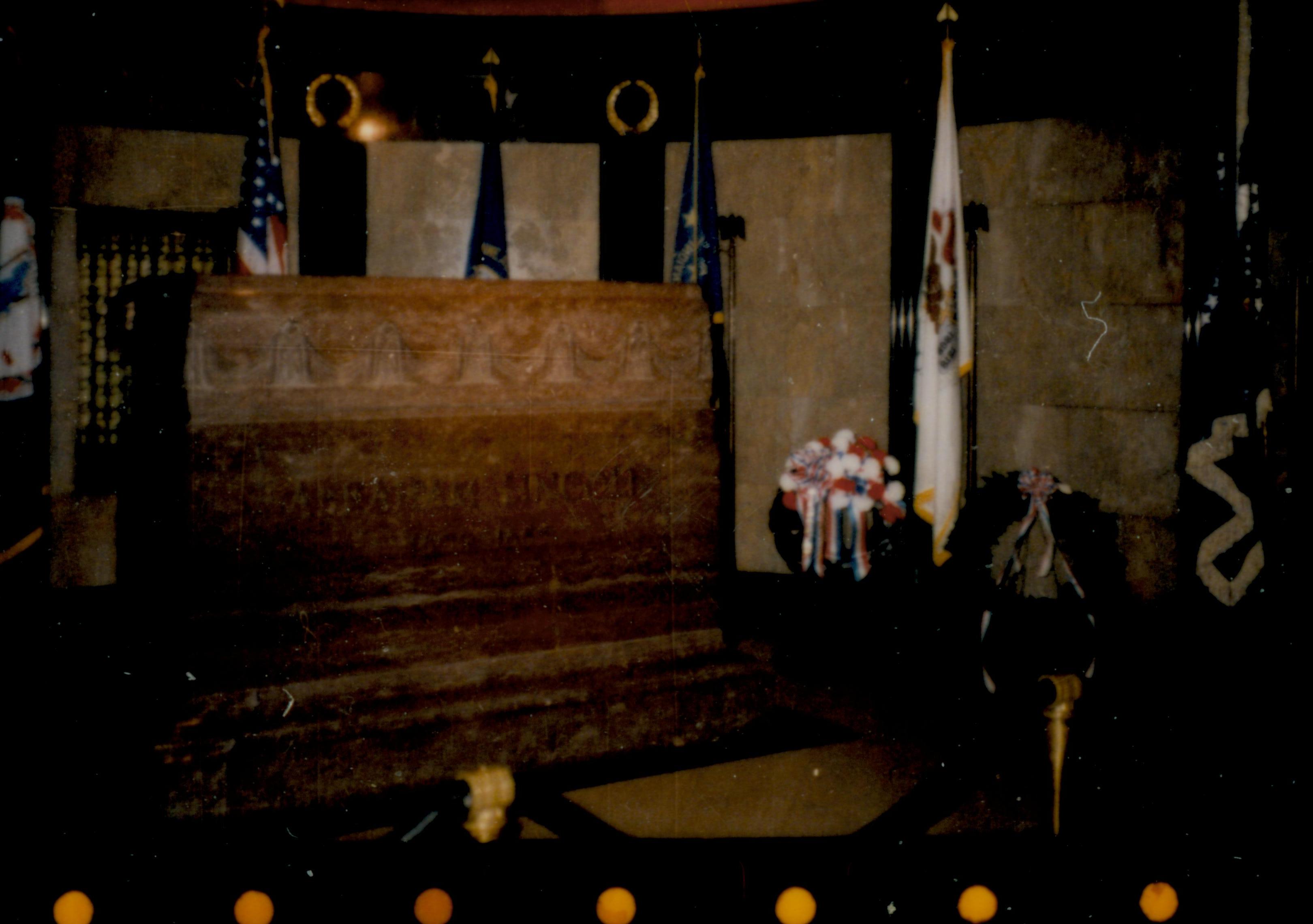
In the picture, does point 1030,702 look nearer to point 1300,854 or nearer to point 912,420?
point 1300,854

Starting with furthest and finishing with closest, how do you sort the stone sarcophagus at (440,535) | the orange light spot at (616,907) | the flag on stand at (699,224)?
the flag on stand at (699,224) → the stone sarcophagus at (440,535) → the orange light spot at (616,907)

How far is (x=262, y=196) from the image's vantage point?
4.16m

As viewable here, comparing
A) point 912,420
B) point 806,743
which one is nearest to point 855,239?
point 912,420

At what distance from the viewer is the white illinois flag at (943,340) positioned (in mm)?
4477

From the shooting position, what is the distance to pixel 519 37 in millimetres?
5328

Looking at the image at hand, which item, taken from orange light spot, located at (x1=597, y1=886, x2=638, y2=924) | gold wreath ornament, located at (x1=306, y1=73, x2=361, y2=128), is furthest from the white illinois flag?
gold wreath ornament, located at (x1=306, y1=73, x2=361, y2=128)

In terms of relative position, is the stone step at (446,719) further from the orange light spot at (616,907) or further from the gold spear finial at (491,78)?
the gold spear finial at (491,78)

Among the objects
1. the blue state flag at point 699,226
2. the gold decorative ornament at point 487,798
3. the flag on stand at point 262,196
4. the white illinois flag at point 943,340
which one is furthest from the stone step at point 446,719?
the blue state flag at point 699,226

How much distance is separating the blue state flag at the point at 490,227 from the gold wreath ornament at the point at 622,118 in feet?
2.71

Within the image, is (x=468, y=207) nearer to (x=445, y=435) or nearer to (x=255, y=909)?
(x=445, y=435)

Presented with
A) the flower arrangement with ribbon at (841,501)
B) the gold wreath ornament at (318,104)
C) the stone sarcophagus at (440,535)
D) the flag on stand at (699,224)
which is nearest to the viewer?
the stone sarcophagus at (440,535)

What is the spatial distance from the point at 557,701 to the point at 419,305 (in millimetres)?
1408

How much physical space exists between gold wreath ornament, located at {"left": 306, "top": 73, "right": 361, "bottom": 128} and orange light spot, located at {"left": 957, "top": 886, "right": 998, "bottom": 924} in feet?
18.1

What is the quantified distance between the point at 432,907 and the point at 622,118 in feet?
16.9
